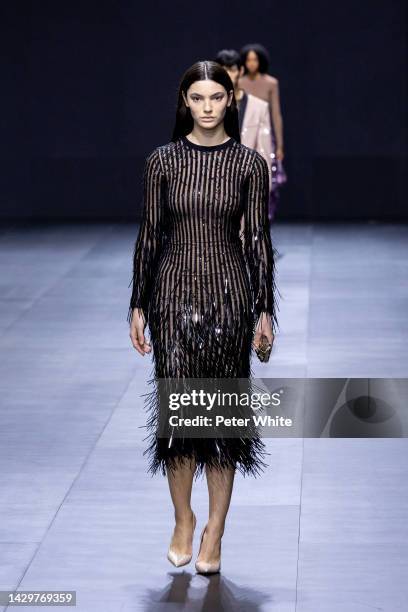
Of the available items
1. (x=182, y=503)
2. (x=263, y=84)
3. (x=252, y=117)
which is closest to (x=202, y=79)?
(x=182, y=503)

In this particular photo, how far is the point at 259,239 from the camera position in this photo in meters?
4.11

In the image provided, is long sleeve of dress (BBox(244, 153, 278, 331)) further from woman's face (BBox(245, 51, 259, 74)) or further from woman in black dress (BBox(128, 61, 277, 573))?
woman's face (BBox(245, 51, 259, 74))

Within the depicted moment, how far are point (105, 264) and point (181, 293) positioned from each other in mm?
7273

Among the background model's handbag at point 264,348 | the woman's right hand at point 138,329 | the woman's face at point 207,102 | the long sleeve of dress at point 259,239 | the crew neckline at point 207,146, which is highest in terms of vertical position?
the woman's face at point 207,102

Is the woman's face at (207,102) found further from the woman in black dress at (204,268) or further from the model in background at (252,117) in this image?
the model in background at (252,117)

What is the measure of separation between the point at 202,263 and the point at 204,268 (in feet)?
0.05

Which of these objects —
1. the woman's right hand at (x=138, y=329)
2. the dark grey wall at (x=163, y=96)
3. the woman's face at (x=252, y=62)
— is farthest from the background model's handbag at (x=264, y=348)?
the dark grey wall at (x=163, y=96)

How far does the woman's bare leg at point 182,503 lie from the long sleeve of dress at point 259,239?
0.48 meters

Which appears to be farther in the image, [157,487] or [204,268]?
Answer: [157,487]

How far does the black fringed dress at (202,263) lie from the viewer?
4.05 metres

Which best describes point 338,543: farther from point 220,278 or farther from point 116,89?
point 116,89

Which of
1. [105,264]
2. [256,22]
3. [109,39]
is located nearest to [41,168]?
[109,39]

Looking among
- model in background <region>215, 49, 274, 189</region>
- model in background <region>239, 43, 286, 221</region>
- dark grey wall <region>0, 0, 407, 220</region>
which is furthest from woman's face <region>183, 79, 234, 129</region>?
dark grey wall <region>0, 0, 407, 220</region>

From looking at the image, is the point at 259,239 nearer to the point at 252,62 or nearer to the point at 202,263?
the point at 202,263
